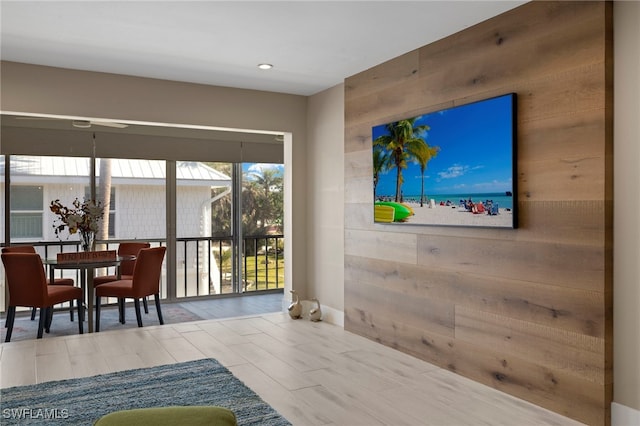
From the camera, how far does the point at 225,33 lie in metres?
3.72

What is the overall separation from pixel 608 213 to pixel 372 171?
216 centimetres

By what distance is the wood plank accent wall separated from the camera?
278 cm

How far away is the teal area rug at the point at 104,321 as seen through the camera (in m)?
5.32

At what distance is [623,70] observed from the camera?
2723 millimetres

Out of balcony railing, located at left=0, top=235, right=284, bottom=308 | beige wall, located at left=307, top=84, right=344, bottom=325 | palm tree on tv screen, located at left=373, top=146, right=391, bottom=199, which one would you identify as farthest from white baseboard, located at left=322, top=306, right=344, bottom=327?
balcony railing, located at left=0, top=235, right=284, bottom=308

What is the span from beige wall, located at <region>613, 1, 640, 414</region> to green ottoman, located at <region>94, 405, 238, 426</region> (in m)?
2.08

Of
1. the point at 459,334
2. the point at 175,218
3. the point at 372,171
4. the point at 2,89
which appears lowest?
the point at 459,334

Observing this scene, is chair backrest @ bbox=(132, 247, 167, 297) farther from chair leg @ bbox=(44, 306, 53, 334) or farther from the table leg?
chair leg @ bbox=(44, 306, 53, 334)

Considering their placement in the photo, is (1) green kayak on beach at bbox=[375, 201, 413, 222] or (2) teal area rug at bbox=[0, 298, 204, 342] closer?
(1) green kayak on beach at bbox=[375, 201, 413, 222]

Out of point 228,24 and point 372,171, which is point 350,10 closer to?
point 228,24

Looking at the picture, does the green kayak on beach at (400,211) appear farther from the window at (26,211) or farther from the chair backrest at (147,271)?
the window at (26,211)

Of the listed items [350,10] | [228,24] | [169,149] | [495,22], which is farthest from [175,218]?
[495,22]

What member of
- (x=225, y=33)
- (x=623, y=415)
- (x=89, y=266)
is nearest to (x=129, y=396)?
(x=89, y=266)

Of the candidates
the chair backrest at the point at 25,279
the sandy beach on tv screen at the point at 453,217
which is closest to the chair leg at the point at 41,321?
the chair backrest at the point at 25,279
